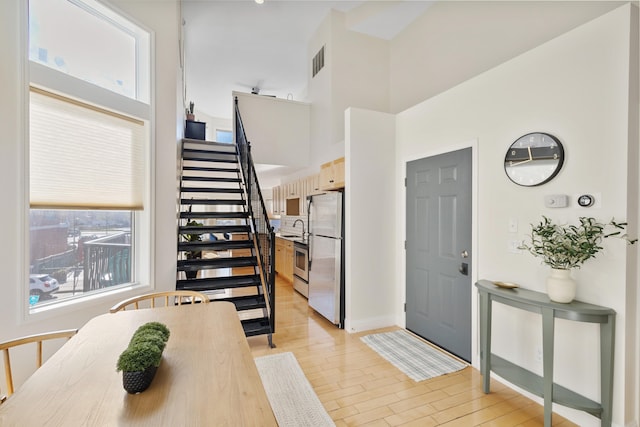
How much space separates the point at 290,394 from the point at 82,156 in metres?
2.71

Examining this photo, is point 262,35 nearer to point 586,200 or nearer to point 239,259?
point 239,259

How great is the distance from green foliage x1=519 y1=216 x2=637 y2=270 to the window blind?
367 cm

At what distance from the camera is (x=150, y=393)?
1.00 m

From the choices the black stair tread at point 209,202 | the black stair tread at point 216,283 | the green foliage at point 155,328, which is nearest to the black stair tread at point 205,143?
the black stair tread at point 209,202

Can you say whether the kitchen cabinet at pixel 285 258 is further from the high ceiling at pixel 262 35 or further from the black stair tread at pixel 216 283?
the high ceiling at pixel 262 35

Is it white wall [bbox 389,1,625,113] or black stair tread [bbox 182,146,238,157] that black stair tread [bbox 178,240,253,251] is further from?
white wall [bbox 389,1,625,113]

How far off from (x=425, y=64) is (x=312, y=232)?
303cm

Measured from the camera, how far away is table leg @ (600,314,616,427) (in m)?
1.81

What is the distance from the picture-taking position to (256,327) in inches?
128

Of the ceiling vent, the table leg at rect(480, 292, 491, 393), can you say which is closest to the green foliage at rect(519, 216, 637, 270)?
the table leg at rect(480, 292, 491, 393)

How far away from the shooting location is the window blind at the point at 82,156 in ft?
7.36

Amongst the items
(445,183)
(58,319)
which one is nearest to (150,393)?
(58,319)

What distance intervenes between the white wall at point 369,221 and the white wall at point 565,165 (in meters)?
1.00

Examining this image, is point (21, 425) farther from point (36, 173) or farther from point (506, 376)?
point (506, 376)
